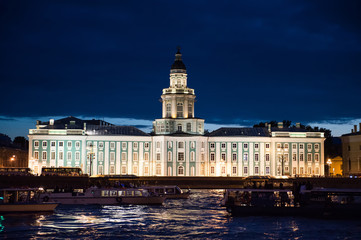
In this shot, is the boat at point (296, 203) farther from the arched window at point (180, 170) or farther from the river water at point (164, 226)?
the arched window at point (180, 170)

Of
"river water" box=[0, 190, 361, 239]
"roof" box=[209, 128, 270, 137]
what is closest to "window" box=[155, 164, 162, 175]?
"roof" box=[209, 128, 270, 137]

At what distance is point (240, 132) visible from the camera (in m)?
115

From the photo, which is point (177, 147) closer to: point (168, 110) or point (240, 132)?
point (168, 110)

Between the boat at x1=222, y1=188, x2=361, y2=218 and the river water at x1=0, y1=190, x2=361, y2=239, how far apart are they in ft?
3.46

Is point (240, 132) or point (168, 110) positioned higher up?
point (168, 110)

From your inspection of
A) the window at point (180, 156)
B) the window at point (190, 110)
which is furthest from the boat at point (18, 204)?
the window at point (190, 110)

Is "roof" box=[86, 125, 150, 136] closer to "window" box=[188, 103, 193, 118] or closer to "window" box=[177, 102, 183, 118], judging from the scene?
"window" box=[177, 102, 183, 118]

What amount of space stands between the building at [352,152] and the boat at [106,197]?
56360mm

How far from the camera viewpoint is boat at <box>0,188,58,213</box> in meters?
51.0

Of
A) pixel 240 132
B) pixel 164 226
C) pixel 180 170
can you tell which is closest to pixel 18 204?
pixel 164 226

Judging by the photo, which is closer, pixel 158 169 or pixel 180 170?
pixel 180 170

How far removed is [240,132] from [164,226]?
69867mm

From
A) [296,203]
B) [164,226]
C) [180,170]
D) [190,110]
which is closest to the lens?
[164,226]

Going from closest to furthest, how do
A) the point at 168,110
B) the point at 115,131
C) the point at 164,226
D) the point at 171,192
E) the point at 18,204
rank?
1. the point at 164,226
2. the point at 18,204
3. the point at 171,192
4. the point at 115,131
5. the point at 168,110
